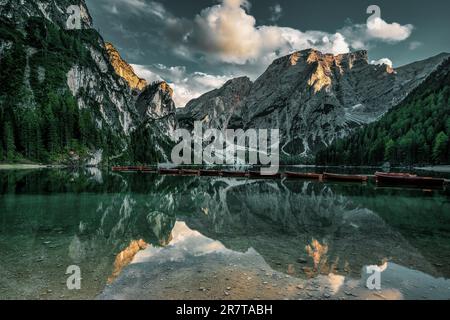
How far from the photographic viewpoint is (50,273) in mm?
9867

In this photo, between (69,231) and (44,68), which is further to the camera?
(44,68)

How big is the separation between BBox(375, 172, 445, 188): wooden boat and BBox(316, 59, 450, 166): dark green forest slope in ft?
291

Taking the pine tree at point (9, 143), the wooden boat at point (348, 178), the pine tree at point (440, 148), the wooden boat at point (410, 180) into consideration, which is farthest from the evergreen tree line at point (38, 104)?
the pine tree at point (440, 148)

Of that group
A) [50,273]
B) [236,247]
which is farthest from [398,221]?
[50,273]

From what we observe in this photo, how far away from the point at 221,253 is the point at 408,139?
161635 mm

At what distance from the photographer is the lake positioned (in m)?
8.84

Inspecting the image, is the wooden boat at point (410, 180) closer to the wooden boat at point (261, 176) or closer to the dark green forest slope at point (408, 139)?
the wooden boat at point (261, 176)

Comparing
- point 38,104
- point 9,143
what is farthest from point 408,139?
point 38,104

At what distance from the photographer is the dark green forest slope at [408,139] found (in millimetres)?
132625

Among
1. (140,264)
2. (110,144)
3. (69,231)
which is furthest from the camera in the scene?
(110,144)

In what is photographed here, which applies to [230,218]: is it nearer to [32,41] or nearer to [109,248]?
[109,248]

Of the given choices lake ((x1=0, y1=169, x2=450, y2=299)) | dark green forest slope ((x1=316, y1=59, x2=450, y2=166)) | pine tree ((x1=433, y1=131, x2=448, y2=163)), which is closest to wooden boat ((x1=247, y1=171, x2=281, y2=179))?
lake ((x1=0, y1=169, x2=450, y2=299))

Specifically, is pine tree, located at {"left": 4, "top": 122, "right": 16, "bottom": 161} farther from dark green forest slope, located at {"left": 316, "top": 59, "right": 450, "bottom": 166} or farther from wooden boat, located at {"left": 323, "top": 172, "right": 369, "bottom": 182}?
dark green forest slope, located at {"left": 316, "top": 59, "right": 450, "bottom": 166}

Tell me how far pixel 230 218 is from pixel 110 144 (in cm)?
17798
